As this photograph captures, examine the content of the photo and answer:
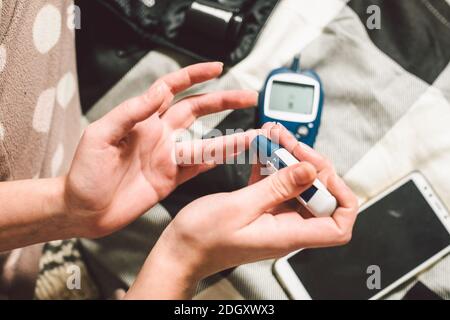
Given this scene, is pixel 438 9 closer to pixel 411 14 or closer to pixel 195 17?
pixel 411 14

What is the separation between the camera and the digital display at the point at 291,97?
73cm

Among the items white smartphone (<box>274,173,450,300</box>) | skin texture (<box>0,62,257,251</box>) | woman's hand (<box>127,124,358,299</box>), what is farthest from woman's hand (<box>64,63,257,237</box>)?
white smartphone (<box>274,173,450,300</box>)

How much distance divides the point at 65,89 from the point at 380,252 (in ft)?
1.87

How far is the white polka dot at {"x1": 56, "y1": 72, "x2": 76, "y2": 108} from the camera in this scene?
735 mm

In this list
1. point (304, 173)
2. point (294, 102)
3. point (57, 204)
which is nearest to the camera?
point (304, 173)

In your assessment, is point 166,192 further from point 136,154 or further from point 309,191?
point 309,191

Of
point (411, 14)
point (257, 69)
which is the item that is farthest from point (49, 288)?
point (411, 14)

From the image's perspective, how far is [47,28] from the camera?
0.65 metres

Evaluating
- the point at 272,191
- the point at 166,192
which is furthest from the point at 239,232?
the point at 166,192

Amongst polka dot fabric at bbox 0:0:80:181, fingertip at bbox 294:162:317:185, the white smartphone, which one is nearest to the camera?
fingertip at bbox 294:162:317:185

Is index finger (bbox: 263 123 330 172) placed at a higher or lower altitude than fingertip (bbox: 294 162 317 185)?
lower

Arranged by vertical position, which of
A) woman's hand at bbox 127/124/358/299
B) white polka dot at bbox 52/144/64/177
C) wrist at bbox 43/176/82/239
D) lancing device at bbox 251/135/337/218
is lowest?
white polka dot at bbox 52/144/64/177

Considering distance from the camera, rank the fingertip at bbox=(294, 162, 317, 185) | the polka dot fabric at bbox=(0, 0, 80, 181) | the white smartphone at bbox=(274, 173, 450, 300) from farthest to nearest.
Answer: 1. the white smartphone at bbox=(274, 173, 450, 300)
2. the polka dot fabric at bbox=(0, 0, 80, 181)
3. the fingertip at bbox=(294, 162, 317, 185)

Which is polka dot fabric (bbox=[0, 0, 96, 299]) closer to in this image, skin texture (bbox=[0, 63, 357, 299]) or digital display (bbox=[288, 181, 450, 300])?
skin texture (bbox=[0, 63, 357, 299])
